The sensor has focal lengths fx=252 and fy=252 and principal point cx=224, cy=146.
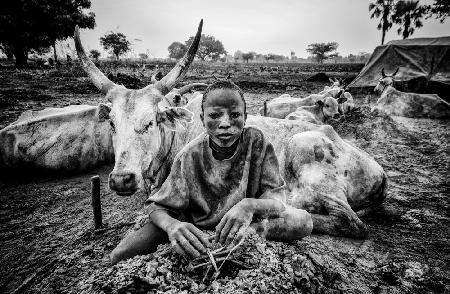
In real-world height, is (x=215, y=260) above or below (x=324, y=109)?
below

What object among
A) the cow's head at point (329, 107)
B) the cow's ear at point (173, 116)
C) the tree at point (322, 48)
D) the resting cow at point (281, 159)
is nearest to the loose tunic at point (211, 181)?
the resting cow at point (281, 159)

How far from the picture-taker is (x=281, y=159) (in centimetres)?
348

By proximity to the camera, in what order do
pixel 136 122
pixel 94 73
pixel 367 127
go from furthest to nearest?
pixel 367 127 → pixel 94 73 → pixel 136 122

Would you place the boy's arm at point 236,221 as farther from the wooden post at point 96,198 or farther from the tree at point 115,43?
the tree at point 115,43

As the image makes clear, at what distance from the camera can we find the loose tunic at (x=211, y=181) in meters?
1.92

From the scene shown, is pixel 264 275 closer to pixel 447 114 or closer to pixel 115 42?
pixel 447 114

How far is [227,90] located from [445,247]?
10.1 ft

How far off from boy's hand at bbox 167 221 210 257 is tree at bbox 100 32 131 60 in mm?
59873

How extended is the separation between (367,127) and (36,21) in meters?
33.0

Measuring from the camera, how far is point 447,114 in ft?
32.3

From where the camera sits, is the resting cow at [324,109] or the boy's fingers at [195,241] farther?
the resting cow at [324,109]

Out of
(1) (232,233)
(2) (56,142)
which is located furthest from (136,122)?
(2) (56,142)

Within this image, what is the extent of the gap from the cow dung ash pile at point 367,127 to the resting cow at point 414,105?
4.34 feet

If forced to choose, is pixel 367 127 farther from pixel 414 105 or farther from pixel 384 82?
pixel 384 82
